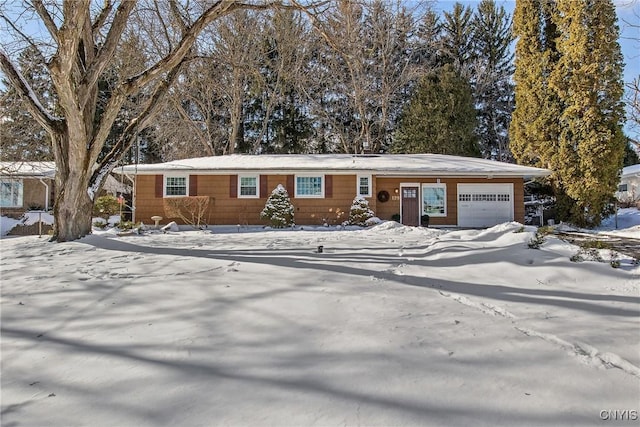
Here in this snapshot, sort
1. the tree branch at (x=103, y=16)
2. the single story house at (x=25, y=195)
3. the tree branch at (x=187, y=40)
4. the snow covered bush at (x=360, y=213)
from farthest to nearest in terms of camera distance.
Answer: the single story house at (x=25, y=195) < the snow covered bush at (x=360, y=213) < the tree branch at (x=103, y=16) < the tree branch at (x=187, y=40)

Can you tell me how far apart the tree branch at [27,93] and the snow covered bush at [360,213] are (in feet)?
30.2

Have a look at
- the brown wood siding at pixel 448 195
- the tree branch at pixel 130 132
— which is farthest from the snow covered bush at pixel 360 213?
the tree branch at pixel 130 132

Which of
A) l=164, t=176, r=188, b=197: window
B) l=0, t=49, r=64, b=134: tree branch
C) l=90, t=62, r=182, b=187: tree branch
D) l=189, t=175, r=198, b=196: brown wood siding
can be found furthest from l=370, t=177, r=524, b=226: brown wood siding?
l=0, t=49, r=64, b=134: tree branch

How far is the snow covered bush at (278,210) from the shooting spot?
13.5 meters

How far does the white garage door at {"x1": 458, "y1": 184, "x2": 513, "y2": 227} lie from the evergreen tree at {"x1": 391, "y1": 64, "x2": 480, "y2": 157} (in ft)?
22.8

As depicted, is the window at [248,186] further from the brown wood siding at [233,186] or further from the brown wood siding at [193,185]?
the brown wood siding at [193,185]

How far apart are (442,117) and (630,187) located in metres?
11.4

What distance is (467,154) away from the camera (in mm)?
22188

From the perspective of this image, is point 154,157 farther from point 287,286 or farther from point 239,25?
point 287,286

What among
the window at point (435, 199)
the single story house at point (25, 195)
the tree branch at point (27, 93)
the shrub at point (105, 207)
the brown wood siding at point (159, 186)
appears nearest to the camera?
the tree branch at point (27, 93)

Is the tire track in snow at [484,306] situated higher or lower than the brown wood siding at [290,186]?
lower

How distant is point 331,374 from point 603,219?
16685 millimetres

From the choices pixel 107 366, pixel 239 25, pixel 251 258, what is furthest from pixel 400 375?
pixel 239 25

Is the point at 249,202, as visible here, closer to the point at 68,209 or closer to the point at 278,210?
the point at 278,210
